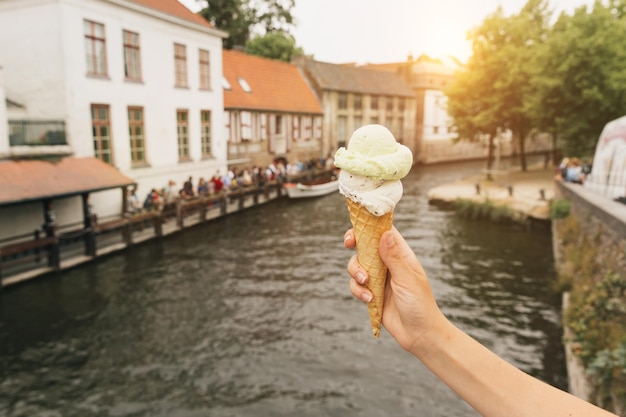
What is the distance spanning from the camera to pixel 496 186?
28.9 metres

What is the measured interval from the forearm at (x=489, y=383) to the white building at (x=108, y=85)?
576 inches

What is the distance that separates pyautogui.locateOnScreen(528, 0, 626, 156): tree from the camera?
2175 centimetres

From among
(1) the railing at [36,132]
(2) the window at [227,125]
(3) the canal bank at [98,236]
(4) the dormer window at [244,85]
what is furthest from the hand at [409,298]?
(4) the dormer window at [244,85]

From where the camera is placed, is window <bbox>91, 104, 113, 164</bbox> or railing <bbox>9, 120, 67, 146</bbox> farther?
window <bbox>91, 104, 113, 164</bbox>

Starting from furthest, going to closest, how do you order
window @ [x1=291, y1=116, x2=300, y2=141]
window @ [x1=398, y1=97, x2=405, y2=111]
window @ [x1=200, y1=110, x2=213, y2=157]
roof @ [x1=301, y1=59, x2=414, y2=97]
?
1. window @ [x1=398, y1=97, x2=405, y2=111]
2. roof @ [x1=301, y1=59, x2=414, y2=97]
3. window @ [x1=291, y1=116, x2=300, y2=141]
4. window @ [x1=200, y1=110, x2=213, y2=157]

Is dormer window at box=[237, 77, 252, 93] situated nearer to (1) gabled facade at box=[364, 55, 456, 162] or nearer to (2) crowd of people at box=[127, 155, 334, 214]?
(2) crowd of people at box=[127, 155, 334, 214]

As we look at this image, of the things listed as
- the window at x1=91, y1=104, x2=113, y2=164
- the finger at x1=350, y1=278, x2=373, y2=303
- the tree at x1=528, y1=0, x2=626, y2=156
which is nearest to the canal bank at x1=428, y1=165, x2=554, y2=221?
the tree at x1=528, y1=0, x2=626, y2=156

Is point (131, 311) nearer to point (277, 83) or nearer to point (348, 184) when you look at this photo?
point (348, 184)

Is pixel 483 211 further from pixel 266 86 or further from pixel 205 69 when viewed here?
pixel 266 86

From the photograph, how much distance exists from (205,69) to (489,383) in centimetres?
2546

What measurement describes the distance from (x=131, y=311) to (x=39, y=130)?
8.92 meters

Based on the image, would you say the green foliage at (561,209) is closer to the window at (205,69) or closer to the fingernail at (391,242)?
the fingernail at (391,242)

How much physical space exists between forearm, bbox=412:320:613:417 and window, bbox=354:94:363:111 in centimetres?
4440

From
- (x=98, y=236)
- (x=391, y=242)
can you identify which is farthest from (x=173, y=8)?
(x=391, y=242)
